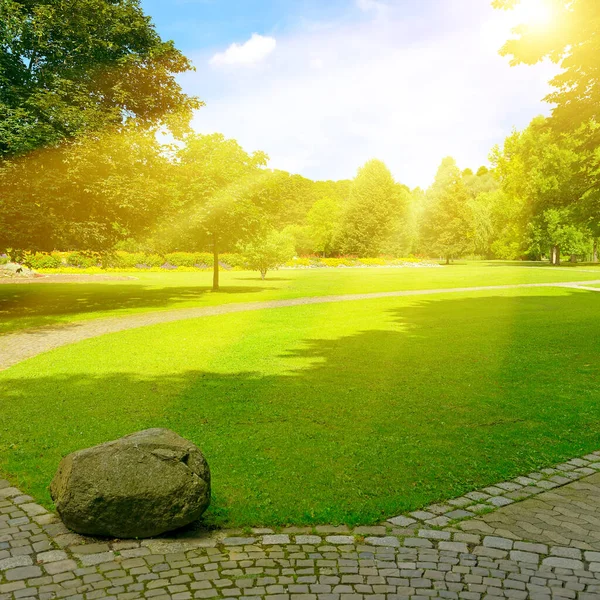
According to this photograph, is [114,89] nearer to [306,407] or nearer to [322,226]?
[306,407]

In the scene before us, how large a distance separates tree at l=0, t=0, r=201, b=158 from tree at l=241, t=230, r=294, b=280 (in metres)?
14.7

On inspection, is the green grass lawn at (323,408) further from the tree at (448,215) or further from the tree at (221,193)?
the tree at (448,215)

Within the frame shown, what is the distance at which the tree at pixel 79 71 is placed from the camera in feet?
56.6

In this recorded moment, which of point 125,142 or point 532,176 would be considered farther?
point 532,176

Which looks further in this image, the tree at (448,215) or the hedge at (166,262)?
the tree at (448,215)

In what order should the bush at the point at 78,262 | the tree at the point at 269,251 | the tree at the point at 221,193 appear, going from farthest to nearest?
the bush at the point at 78,262 < the tree at the point at 269,251 < the tree at the point at 221,193

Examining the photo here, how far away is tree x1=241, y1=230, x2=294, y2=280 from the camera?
124 ft

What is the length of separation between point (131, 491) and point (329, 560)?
1652 millimetres

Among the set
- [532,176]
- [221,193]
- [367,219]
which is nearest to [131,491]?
[221,193]

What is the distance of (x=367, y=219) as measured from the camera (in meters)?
75.9

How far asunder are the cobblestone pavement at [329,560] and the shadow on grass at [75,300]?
47.7ft

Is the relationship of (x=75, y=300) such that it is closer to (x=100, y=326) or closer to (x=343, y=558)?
(x=100, y=326)

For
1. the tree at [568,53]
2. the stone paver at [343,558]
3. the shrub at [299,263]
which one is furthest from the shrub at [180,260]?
the stone paver at [343,558]

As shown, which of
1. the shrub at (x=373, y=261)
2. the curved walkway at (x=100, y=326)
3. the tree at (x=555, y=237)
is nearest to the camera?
the curved walkway at (x=100, y=326)
